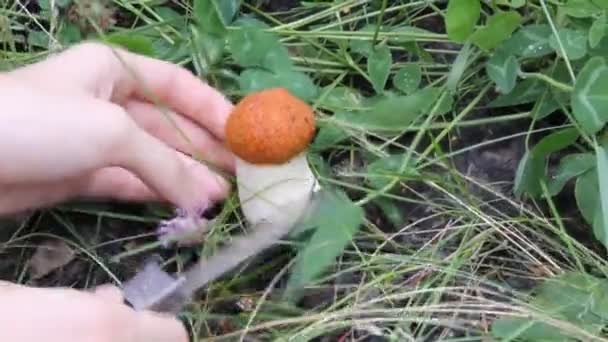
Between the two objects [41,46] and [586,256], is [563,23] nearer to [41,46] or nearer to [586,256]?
[586,256]

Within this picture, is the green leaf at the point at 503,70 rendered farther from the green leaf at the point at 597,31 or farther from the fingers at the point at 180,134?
the fingers at the point at 180,134

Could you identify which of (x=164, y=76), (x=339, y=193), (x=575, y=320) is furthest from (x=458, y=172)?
(x=164, y=76)

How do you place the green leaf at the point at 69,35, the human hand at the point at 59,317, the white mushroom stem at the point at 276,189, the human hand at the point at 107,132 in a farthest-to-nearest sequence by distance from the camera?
the green leaf at the point at 69,35 < the white mushroom stem at the point at 276,189 < the human hand at the point at 107,132 < the human hand at the point at 59,317

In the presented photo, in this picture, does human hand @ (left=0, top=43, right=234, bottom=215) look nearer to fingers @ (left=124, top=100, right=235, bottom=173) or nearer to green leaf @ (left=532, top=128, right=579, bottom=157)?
fingers @ (left=124, top=100, right=235, bottom=173)

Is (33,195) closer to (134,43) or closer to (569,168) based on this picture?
(134,43)

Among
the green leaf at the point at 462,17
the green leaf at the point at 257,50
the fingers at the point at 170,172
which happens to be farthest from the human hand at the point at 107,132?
the green leaf at the point at 462,17

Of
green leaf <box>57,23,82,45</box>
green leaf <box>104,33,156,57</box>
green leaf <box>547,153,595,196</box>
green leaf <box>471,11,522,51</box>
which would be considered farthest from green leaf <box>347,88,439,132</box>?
green leaf <box>57,23,82,45</box>
